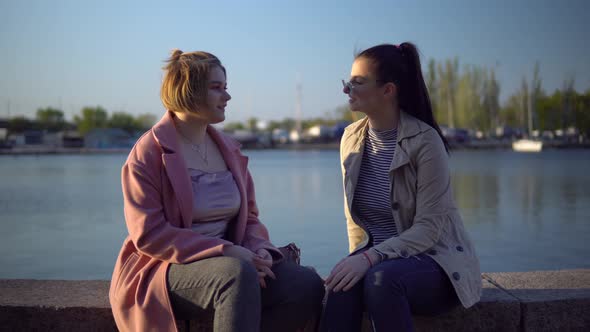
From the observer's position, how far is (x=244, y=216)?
198 centimetres

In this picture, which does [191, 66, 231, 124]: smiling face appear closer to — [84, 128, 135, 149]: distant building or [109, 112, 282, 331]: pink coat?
[109, 112, 282, 331]: pink coat

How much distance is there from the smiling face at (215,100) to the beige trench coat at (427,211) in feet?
1.94

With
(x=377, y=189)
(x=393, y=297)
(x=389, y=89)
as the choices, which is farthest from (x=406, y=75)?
(x=393, y=297)

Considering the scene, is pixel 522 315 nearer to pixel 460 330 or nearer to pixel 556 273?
pixel 460 330

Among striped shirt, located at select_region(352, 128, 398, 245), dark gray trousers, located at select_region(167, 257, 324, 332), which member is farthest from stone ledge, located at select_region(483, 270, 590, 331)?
dark gray trousers, located at select_region(167, 257, 324, 332)

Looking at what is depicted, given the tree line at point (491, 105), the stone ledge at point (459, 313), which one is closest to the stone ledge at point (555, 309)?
the stone ledge at point (459, 313)

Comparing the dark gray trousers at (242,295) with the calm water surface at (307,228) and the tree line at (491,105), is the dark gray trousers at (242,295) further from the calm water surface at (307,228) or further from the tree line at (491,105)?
the tree line at (491,105)

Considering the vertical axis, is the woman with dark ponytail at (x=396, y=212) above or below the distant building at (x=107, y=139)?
above

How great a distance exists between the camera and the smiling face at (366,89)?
6.64ft

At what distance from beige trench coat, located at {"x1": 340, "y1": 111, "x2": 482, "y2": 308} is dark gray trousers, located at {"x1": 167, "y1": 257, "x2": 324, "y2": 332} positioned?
28 cm

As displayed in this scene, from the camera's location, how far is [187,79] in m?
1.85

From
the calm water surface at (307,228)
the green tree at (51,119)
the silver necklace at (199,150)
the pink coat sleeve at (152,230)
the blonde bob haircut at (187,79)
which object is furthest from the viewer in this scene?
the green tree at (51,119)

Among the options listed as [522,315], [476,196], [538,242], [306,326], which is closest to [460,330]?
[522,315]

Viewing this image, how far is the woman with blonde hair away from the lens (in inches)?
66.0
